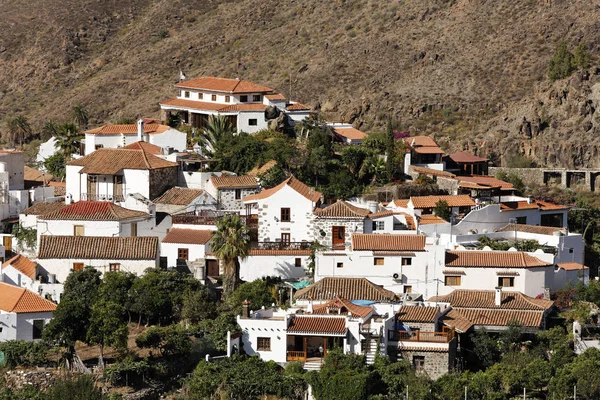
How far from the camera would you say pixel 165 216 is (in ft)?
250

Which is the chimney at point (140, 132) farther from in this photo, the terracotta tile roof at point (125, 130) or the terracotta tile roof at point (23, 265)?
the terracotta tile roof at point (23, 265)

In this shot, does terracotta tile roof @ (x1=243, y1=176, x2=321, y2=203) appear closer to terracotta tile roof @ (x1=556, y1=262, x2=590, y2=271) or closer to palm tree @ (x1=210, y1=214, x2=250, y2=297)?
palm tree @ (x1=210, y1=214, x2=250, y2=297)

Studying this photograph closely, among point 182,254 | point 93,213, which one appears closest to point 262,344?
point 182,254

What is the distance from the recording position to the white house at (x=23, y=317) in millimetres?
64938

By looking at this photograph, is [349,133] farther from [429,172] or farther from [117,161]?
[117,161]

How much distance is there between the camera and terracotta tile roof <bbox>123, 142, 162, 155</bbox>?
82062 mm

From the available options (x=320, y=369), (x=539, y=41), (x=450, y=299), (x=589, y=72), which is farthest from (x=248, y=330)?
(x=539, y=41)

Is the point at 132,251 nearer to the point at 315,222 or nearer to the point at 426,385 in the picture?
the point at 315,222

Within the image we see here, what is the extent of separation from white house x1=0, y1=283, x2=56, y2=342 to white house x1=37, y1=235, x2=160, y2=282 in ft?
14.4

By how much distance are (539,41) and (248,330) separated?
59.5 m

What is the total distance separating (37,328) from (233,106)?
86.0ft

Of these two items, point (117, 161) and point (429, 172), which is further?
point (429, 172)

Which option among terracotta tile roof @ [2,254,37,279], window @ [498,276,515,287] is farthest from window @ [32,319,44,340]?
window @ [498,276,515,287]

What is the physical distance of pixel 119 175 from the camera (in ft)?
260
